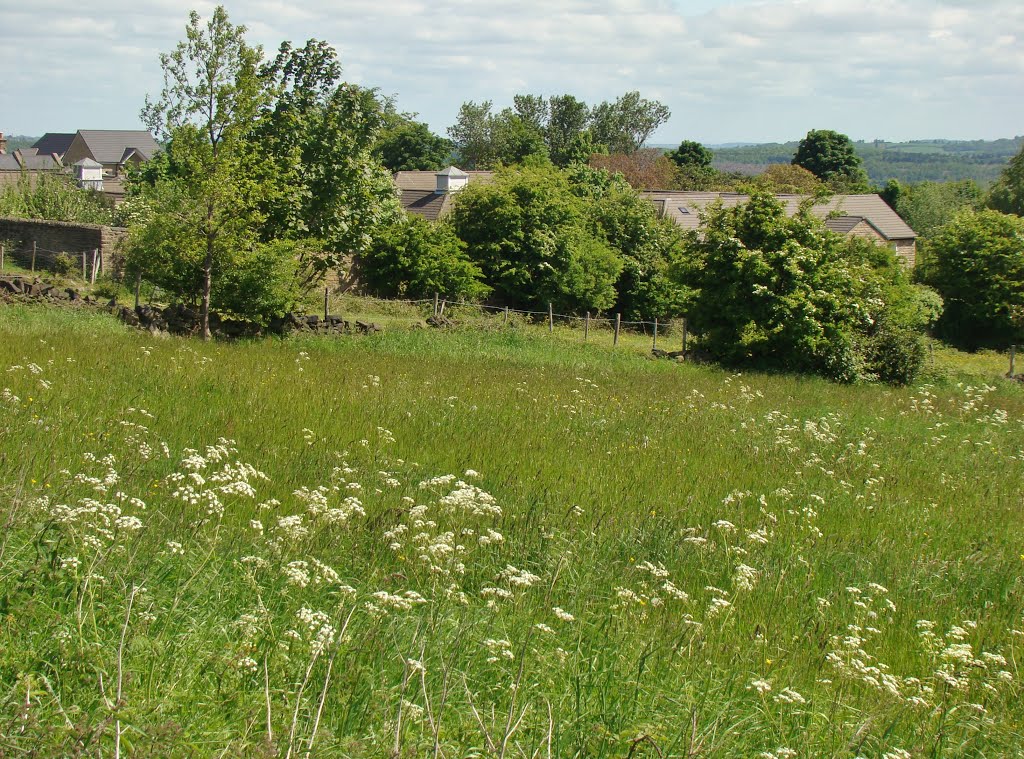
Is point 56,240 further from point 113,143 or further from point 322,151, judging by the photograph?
point 113,143

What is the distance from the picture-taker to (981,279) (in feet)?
130

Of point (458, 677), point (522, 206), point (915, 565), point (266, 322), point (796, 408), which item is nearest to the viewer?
point (458, 677)

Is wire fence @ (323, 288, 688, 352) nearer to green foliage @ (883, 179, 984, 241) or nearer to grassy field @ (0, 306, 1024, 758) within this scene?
grassy field @ (0, 306, 1024, 758)

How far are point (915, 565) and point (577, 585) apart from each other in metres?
3.49

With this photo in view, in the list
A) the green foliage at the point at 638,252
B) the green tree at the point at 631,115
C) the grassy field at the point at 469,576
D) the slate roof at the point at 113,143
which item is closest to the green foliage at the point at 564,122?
the green tree at the point at 631,115

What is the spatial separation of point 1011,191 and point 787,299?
52.8 metres

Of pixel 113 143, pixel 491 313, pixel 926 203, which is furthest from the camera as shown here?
pixel 113 143

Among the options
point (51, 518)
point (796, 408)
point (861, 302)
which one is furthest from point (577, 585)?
point (861, 302)

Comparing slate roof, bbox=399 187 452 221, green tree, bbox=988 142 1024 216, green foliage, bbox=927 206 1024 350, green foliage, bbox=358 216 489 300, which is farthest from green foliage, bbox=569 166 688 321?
green tree, bbox=988 142 1024 216

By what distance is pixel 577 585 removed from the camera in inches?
245

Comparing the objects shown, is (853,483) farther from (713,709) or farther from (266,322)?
(266,322)

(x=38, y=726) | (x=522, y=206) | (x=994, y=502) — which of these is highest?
(x=522, y=206)

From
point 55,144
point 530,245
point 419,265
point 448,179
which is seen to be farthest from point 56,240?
point 55,144

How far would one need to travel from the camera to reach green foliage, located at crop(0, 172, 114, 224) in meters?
32.1
